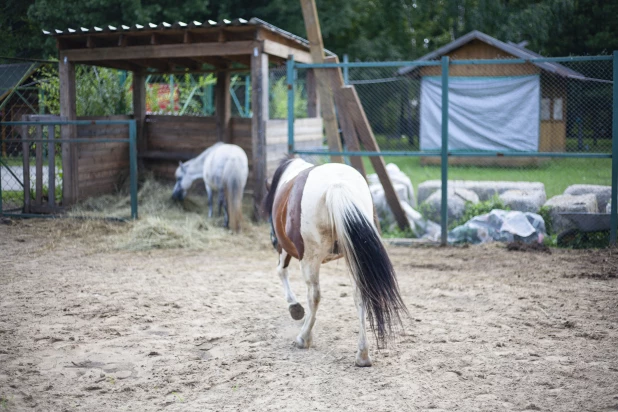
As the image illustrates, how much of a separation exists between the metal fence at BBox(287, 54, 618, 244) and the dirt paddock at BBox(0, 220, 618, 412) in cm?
126

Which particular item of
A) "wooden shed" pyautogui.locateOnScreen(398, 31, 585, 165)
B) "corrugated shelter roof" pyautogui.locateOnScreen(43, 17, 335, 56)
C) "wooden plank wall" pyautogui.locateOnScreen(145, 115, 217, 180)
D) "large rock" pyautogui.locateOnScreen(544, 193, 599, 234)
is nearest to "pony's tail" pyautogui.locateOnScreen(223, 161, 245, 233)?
"corrugated shelter roof" pyautogui.locateOnScreen(43, 17, 335, 56)

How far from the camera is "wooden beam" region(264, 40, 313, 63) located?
28.7 feet

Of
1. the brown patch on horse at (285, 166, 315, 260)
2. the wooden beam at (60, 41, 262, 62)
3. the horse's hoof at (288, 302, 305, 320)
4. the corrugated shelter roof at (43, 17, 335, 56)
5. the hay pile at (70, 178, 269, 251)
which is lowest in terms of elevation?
the horse's hoof at (288, 302, 305, 320)

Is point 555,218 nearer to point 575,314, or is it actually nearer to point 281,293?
point 575,314

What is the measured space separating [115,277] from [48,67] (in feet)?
22.3

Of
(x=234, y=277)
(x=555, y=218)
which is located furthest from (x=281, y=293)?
(x=555, y=218)

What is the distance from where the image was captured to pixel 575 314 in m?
4.59

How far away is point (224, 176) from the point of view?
27.3 ft

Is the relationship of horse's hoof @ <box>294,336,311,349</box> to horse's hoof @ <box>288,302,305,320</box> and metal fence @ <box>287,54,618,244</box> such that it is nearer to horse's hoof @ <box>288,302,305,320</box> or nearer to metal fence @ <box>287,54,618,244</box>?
horse's hoof @ <box>288,302,305,320</box>

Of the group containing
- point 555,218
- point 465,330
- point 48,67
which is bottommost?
point 465,330

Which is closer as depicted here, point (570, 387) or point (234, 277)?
point (570, 387)

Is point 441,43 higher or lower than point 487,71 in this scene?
higher

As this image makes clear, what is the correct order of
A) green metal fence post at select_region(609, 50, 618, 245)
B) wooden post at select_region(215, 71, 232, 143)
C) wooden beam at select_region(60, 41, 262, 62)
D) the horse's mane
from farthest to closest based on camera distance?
1. wooden post at select_region(215, 71, 232, 143)
2. wooden beam at select_region(60, 41, 262, 62)
3. green metal fence post at select_region(609, 50, 618, 245)
4. the horse's mane

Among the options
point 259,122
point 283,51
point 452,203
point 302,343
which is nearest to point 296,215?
point 302,343
